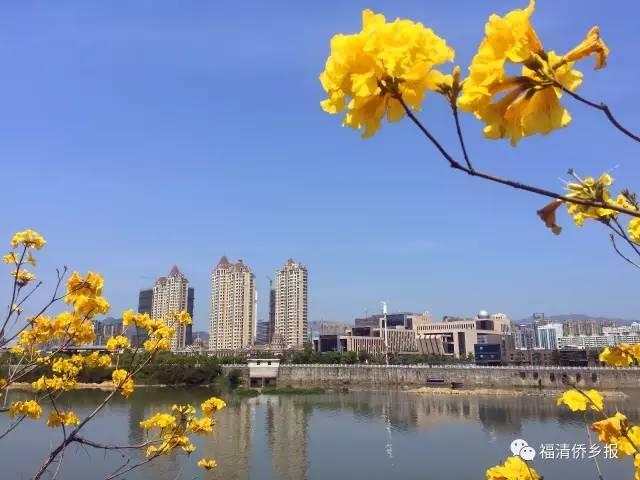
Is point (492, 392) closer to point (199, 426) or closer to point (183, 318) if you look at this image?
point (199, 426)

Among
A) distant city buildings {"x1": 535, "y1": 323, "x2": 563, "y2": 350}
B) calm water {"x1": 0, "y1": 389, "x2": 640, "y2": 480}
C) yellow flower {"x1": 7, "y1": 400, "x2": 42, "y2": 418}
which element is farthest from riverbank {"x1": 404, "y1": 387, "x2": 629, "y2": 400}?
distant city buildings {"x1": 535, "y1": 323, "x2": 563, "y2": 350}

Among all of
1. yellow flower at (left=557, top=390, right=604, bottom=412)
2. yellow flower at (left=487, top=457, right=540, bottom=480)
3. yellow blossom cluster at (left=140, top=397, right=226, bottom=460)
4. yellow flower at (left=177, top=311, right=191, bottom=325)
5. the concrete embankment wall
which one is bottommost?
the concrete embankment wall

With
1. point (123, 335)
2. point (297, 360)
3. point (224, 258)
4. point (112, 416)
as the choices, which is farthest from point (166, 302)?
point (123, 335)

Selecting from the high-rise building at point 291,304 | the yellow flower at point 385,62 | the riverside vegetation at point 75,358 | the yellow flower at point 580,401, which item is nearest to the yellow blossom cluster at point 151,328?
the riverside vegetation at point 75,358

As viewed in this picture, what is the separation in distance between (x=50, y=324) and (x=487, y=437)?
18.9 m

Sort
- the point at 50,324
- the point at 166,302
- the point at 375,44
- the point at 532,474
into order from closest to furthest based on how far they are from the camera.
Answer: the point at 375,44 → the point at 532,474 → the point at 50,324 → the point at 166,302

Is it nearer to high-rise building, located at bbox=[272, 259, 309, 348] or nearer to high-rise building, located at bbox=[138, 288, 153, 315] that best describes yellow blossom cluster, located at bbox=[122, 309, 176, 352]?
high-rise building, located at bbox=[272, 259, 309, 348]

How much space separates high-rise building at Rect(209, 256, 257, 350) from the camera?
6938cm

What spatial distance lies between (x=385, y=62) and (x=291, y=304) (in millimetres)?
72433

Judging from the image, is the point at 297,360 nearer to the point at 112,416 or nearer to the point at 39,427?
the point at 112,416

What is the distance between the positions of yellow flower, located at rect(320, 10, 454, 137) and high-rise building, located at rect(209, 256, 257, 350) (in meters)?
69.0

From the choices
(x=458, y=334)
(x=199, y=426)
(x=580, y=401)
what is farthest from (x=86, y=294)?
(x=458, y=334)

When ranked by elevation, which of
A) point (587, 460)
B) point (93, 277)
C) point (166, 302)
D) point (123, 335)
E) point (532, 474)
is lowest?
point (587, 460)

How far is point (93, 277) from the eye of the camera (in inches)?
88.1
